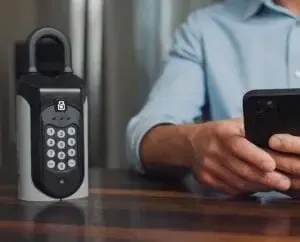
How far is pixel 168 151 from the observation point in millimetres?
989

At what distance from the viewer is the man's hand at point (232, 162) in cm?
81

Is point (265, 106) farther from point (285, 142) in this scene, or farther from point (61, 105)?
point (61, 105)

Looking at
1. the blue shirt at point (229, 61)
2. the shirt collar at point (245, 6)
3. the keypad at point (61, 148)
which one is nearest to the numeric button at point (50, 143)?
the keypad at point (61, 148)

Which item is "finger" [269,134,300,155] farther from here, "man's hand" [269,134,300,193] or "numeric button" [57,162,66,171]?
"numeric button" [57,162,66,171]

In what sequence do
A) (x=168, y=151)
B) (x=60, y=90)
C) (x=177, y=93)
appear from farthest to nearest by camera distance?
1. (x=177, y=93)
2. (x=168, y=151)
3. (x=60, y=90)

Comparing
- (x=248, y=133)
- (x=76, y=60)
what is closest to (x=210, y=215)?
(x=248, y=133)

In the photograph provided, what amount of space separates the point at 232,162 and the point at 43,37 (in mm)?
279

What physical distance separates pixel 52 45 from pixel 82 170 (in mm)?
488

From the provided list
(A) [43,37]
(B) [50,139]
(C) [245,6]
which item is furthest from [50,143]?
(C) [245,6]

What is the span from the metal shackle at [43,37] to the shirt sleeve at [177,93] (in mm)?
202

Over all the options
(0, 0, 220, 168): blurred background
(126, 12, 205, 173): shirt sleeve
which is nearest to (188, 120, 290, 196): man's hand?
(126, 12, 205, 173): shirt sleeve

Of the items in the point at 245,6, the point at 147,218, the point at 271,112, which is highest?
the point at 245,6

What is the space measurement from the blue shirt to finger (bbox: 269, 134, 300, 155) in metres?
0.32

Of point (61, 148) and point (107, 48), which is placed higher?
point (107, 48)
